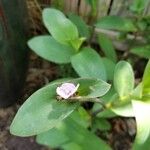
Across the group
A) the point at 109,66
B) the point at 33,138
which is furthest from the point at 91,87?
the point at 33,138

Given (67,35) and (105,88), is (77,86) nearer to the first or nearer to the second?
(105,88)

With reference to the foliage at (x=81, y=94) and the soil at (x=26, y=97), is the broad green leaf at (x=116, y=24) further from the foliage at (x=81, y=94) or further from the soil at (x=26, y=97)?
the soil at (x=26, y=97)

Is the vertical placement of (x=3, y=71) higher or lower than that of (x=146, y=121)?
lower

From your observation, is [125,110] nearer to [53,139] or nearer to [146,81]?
[146,81]

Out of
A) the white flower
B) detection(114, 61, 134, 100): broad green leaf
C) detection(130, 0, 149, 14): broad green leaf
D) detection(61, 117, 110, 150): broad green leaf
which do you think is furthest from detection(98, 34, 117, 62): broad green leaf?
the white flower

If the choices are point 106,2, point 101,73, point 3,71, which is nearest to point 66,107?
point 101,73

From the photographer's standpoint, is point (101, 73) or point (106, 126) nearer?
point (101, 73)

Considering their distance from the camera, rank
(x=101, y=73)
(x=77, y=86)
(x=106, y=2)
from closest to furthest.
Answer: (x=77, y=86)
(x=101, y=73)
(x=106, y=2)
